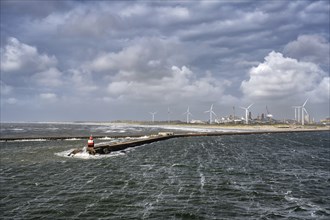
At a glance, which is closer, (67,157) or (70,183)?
(70,183)

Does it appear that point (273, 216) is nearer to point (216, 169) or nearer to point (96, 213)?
point (96, 213)

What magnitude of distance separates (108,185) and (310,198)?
1400 centimetres

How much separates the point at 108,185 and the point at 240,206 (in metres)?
10.6

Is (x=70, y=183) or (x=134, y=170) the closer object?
(x=70, y=183)

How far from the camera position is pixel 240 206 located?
66.1ft

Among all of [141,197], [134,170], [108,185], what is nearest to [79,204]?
[141,197]

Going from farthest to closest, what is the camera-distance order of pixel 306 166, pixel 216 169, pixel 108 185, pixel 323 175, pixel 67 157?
1. pixel 67 157
2. pixel 306 166
3. pixel 216 169
4. pixel 323 175
5. pixel 108 185

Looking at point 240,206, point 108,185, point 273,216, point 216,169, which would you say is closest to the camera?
point 273,216

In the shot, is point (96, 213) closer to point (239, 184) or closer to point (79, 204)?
point (79, 204)

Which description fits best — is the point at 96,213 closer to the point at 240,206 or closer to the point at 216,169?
the point at 240,206

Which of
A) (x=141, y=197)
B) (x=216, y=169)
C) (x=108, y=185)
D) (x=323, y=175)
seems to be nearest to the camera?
(x=141, y=197)

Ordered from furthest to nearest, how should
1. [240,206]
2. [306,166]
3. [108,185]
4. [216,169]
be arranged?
[306,166] → [216,169] → [108,185] → [240,206]

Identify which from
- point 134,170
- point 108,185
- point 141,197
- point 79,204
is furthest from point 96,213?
point 134,170

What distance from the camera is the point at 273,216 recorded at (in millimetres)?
18344
